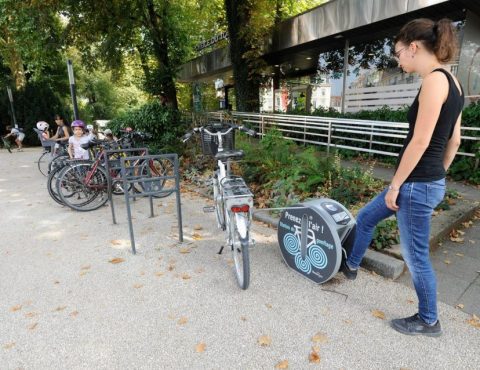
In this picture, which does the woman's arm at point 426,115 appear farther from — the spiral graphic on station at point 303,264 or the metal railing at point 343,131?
the metal railing at point 343,131

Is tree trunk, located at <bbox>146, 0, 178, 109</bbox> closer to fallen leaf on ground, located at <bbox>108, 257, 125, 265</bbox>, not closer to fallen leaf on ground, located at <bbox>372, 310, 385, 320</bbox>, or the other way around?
fallen leaf on ground, located at <bbox>108, 257, 125, 265</bbox>

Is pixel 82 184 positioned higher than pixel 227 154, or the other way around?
pixel 227 154

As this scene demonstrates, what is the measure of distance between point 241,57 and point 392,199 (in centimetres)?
866

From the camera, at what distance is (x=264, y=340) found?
87.8 inches

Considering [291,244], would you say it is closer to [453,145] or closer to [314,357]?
[314,357]

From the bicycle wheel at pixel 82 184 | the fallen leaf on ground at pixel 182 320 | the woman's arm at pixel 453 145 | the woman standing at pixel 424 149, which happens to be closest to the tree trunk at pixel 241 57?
the bicycle wheel at pixel 82 184

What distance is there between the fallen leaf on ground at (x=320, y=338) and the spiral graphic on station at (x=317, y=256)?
0.61 m

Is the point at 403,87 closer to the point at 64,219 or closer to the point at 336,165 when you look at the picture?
the point at 336,165

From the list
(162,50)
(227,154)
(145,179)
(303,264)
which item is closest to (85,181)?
(145,179)

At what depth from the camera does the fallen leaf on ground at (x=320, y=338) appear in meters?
2.21

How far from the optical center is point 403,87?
8.01 meters

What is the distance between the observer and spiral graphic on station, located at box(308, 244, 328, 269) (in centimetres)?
272

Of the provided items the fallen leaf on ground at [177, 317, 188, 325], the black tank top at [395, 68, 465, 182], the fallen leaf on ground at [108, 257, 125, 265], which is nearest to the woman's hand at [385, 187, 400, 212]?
the black tank top at [395, 68, 465, 182]

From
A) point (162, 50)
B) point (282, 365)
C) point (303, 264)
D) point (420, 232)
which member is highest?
point (162, 50)
